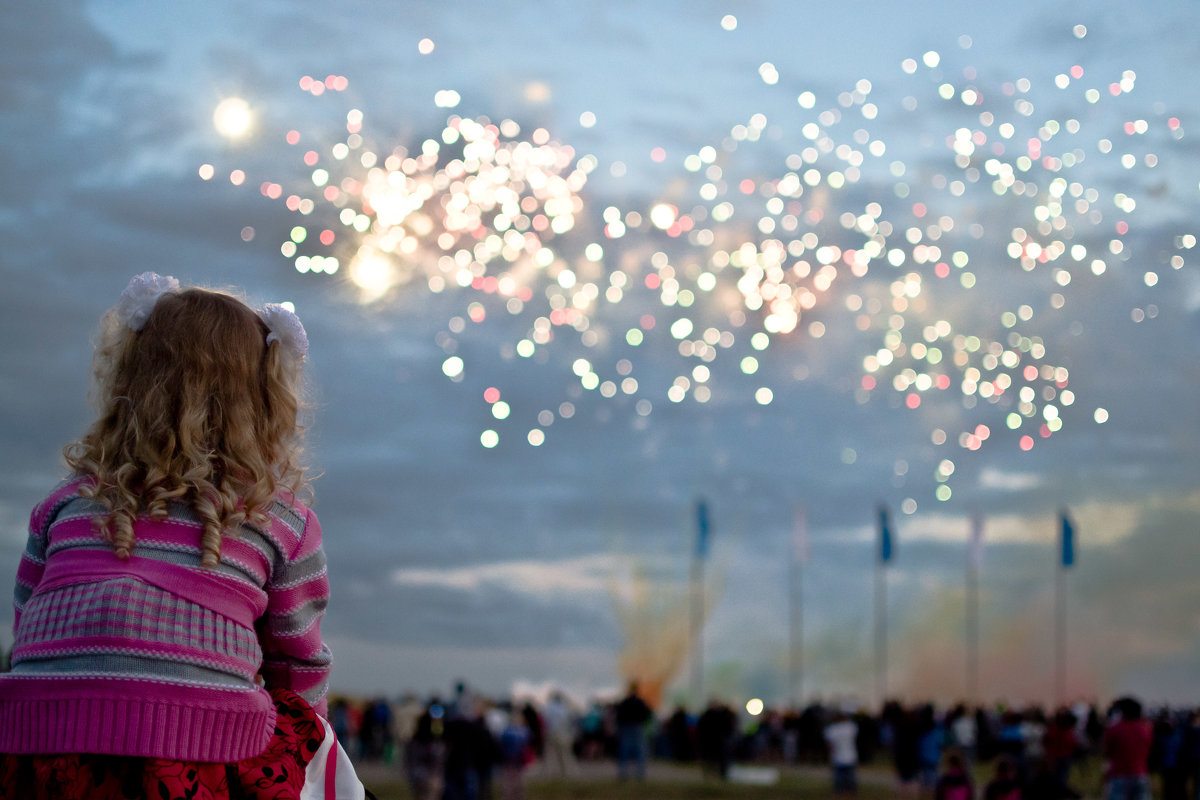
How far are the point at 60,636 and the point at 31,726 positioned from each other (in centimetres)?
16

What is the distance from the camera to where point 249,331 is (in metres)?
2.59

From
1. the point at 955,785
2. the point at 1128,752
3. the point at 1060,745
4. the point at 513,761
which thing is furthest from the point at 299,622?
the point at 1060,745

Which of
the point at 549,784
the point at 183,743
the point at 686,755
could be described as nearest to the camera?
the point at 183,743

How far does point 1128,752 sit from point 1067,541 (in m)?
25.7

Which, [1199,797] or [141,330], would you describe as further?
[1199,797]

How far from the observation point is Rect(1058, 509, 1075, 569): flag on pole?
38.2 meters

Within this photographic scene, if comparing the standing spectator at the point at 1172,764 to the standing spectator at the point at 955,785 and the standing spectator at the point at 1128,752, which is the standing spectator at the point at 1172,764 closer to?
the standing spectator at the point at 1128,752

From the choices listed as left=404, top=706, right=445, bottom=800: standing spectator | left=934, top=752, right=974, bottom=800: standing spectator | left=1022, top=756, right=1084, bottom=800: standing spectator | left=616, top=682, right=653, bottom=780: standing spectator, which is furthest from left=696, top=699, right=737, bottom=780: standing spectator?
left=1022, top=756, right=1084, bottom=800: standing spectator

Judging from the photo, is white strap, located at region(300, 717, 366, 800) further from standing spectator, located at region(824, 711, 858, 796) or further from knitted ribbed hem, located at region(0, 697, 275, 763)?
standing spectator, located at region(824, 711, 858, 796)

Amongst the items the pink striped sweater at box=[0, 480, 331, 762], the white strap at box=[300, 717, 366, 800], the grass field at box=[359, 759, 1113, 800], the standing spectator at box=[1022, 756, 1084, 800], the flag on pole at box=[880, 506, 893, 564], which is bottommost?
the grass field at box=[359, 759, 1113, 800]

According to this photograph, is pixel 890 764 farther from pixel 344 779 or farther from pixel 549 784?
pixel 344 779

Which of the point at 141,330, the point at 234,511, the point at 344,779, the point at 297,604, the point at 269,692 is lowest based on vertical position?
the point at 344,779

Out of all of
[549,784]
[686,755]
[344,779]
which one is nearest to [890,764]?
[686,755]

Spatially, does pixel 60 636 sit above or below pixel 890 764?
above
